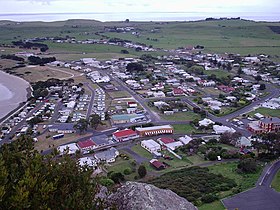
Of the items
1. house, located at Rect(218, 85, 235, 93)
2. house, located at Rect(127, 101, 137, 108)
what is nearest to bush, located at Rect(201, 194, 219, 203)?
house, located at Rect(127, 101, 137, 108)

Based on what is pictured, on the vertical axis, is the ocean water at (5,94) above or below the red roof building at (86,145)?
below

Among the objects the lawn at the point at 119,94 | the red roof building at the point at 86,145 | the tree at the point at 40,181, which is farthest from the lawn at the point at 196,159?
the lawn at the point at 119,94

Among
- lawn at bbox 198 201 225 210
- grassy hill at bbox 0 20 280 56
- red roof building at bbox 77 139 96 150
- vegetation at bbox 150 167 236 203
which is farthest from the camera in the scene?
grassy hill at bbox 0 20 280 56

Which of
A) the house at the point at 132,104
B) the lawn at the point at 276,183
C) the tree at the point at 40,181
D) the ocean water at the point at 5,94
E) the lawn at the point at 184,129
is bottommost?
the ocean water at the point at 5,94

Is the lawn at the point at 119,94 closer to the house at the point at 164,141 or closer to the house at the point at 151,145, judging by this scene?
the house at the point at 164,141

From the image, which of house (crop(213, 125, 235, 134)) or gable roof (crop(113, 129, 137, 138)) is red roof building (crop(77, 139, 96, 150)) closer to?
gable roof (crop(113, 129, 137, 138))

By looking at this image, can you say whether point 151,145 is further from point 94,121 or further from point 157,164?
point 94,121

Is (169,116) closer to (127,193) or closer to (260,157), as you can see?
(260,157)
